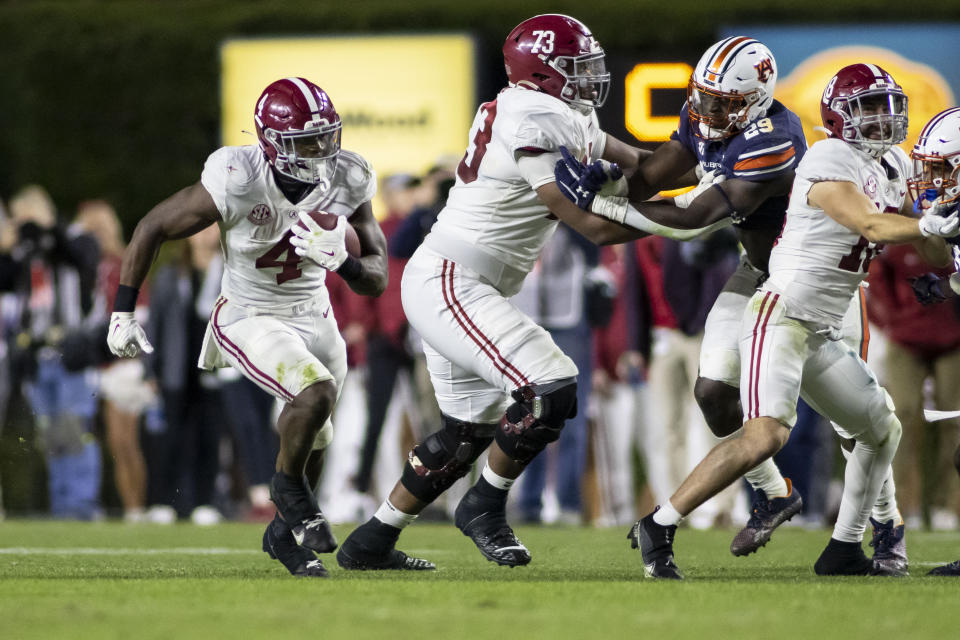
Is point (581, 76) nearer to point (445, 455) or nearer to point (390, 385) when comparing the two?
point (445, 455)

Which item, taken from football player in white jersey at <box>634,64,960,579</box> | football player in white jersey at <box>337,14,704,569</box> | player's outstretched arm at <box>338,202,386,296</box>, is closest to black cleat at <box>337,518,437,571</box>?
football player in white jersey at <box>337,14,704,569</box>

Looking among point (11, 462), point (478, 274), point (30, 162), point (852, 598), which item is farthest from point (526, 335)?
point (30, 162)

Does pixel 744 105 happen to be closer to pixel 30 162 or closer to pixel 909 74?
pixel 909 74

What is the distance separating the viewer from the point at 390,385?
985cm

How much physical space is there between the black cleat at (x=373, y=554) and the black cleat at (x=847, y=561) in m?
1.53

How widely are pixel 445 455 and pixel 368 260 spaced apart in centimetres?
85

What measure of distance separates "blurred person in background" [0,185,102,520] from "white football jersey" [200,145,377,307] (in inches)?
165

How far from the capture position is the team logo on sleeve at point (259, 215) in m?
6.39

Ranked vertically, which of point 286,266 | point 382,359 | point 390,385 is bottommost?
point 390,385

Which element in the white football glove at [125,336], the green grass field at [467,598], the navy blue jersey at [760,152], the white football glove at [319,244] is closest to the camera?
the green grass field at [467,598]

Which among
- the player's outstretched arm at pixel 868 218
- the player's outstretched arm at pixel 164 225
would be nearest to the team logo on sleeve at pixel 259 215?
the player's outstretched arm at pixel 164 225

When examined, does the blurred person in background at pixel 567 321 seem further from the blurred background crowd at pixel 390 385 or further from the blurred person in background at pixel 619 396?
the blurred person in background at pixel 619 396

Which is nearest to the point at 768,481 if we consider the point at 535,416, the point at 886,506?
the point at 886,506

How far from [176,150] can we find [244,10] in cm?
139
